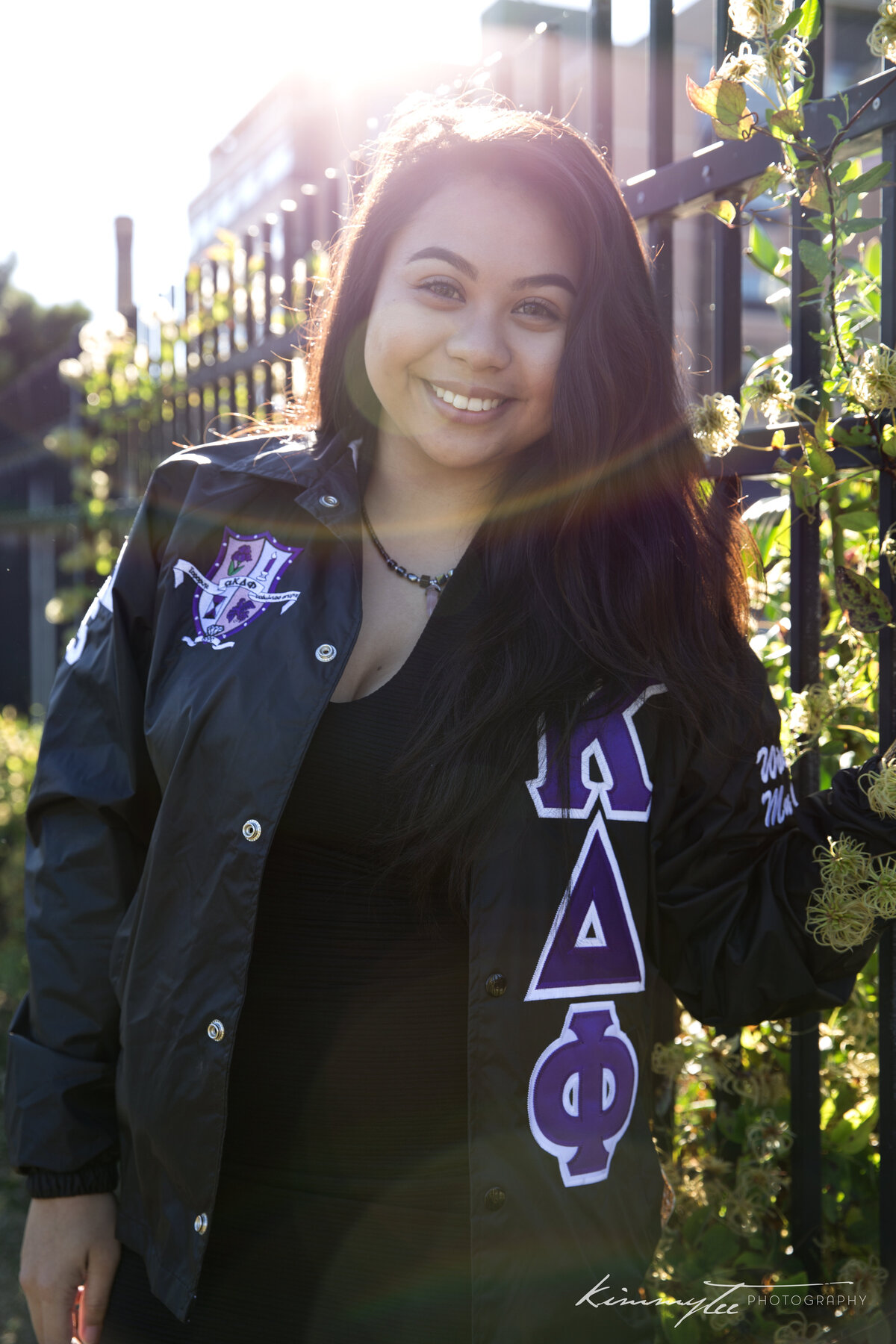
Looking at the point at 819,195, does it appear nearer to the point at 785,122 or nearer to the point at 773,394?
the point at 785,122

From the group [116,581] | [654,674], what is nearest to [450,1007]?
[654,674]

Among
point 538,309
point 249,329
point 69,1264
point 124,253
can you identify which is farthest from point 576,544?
point 124,253

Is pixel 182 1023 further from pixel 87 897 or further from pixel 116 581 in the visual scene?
pixel 116 581

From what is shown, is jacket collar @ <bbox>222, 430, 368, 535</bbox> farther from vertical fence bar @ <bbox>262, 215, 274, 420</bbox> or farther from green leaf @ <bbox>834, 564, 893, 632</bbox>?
vertical fence bar @ <bbox>262, 215, 274, 420</bbox>

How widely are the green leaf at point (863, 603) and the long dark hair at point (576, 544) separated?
0.62ft

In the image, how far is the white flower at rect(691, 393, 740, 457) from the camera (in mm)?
1581

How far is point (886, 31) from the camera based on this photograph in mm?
1272

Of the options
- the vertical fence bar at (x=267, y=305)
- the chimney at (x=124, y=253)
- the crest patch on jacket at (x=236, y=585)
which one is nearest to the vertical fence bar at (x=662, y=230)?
the crest patch on jacket at (x=236, y=585)

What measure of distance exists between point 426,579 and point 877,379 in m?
0.76

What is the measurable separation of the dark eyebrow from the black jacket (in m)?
0.42

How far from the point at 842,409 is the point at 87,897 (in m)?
1.32

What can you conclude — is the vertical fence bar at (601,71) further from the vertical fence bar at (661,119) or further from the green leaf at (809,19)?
the green leaf at (809,19)

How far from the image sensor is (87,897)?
170 centimetres

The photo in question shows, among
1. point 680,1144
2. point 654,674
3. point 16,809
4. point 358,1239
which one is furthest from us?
point 16,809
